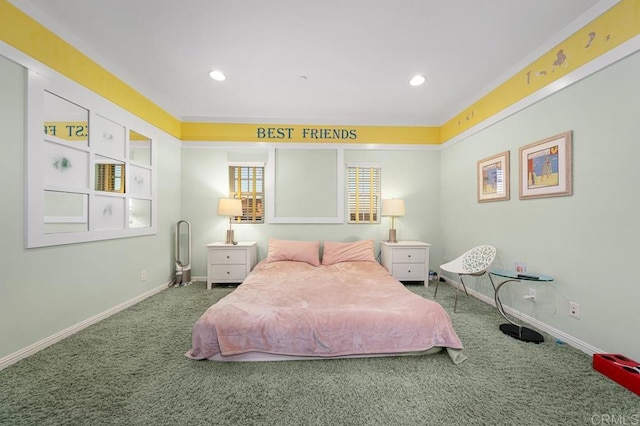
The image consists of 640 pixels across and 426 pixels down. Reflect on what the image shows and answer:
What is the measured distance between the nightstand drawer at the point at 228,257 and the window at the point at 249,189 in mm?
662

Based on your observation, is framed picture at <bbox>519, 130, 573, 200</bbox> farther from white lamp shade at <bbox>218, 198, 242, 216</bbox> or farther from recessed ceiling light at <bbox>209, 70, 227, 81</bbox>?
white lamp shade at <bbox>218, 198, 242, 216</bbox>

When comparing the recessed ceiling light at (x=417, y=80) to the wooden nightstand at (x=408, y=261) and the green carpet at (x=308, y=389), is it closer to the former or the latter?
the wooden nightstand at (x=408, y=261)

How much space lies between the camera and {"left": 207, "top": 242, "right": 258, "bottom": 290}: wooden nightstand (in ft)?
11.1

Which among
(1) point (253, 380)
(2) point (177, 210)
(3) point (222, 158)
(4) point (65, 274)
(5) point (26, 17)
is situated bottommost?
(1) point (253, 380)

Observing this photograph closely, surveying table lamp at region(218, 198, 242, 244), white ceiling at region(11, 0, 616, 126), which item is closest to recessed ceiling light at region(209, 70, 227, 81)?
white ceiling at region(11, 0, 616, 126)

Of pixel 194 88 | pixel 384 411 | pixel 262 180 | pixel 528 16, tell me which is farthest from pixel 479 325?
pixel 194 88

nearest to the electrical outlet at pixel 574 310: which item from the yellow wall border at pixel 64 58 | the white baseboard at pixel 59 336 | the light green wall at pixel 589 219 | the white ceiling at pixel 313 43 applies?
the light green wall at pixel 589 219

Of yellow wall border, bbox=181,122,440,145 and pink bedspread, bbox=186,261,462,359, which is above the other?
yellow wall border, bbox=181,122,440,145

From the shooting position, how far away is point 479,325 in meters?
2.26

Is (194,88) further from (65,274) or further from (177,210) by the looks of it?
(65,274)

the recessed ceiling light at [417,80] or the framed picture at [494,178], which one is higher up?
the recessed ceiling light at [417,80]

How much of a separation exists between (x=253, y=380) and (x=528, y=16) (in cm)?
350

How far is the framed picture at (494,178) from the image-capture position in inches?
103

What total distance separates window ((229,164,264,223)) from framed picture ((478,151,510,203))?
325 centimetres
